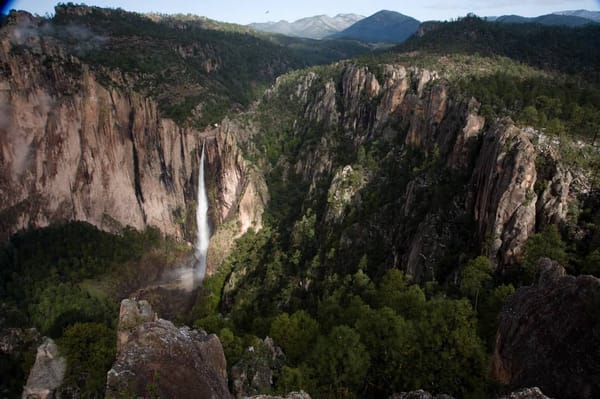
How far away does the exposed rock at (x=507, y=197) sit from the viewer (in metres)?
32.7

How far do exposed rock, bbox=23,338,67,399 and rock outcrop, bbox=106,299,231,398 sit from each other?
12.0 metres

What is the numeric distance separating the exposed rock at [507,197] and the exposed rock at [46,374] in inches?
1233

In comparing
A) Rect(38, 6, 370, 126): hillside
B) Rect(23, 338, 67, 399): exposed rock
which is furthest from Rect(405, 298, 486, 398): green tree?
Rect(38, 6, 370, 126): hillside

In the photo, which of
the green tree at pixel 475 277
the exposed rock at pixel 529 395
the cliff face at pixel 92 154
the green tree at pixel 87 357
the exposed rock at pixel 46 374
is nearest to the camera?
the exposed rock at pixel 529 395

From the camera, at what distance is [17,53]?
66875mm

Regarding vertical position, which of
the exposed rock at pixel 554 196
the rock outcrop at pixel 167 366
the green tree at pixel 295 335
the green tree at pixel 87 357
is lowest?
the green tree at pixel 87 357

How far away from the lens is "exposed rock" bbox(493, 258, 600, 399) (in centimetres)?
1524

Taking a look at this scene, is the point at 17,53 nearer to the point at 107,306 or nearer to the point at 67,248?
the point at 67,248

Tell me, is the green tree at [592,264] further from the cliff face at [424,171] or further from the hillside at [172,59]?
the hillside at [172,59]

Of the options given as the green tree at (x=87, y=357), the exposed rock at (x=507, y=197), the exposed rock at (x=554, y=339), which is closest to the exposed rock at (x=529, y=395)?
the exposed rock at (x=554, y=339)

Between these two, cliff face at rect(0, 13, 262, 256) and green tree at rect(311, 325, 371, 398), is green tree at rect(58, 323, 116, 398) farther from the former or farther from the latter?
cliff face at rect(0, 13, 262, 256)

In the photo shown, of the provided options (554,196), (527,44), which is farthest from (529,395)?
(527,44)

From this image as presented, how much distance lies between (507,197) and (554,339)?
18.5 m

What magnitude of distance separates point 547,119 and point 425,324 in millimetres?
29599
